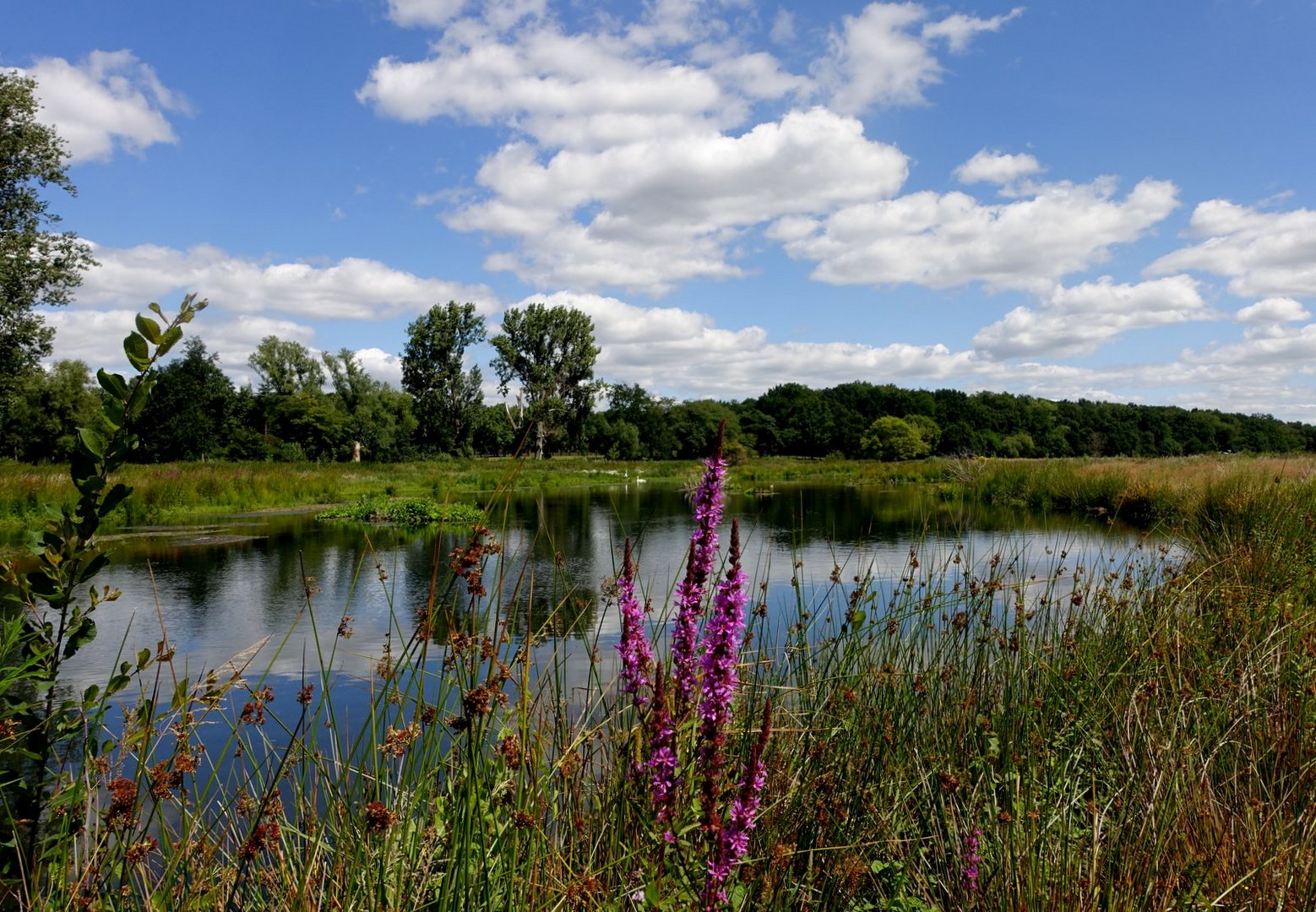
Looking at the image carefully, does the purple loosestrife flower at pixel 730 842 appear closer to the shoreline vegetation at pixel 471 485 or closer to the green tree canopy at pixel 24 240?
the shoreline vegetation at pixel 471 485

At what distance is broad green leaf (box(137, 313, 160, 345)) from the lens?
6.25 ft

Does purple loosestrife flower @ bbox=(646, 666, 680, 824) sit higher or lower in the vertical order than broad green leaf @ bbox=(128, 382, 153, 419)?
lower

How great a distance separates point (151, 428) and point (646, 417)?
44.8 metres

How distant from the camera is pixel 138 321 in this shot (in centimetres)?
190

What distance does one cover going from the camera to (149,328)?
1933 mm

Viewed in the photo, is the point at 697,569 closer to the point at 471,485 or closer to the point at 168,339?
the point at 168,339

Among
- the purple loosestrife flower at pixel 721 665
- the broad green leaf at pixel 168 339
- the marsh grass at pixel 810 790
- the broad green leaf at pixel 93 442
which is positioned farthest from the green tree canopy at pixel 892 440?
the broad green leaf at pixel 93 442

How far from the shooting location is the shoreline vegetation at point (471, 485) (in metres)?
13.4

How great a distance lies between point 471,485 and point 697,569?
30447mm

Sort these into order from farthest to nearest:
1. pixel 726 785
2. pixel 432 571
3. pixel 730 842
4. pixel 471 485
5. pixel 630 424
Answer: pixel 630 424
pixel 471 485
pixel 432 571
pixel 726 785
pixel 730 842

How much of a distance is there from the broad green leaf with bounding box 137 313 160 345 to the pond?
720 mm

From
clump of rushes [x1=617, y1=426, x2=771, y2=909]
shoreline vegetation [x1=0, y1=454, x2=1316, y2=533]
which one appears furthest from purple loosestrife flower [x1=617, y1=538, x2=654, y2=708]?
shoreline vegetation [x1=0, y1=454, x2=1316, y2=533]

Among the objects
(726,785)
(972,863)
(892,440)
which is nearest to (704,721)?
(726,785)

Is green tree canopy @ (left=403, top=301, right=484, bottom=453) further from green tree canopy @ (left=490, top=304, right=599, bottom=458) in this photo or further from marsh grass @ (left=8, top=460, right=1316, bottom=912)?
marsh grass @ (left=8, top=460, right=1316, bottom=912)
